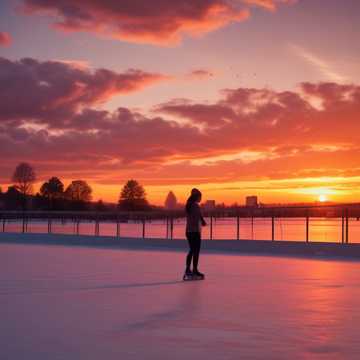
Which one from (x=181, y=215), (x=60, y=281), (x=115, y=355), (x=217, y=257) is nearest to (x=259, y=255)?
(x=217, y=257)

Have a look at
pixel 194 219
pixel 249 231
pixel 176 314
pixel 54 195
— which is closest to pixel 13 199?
pixel 54 195

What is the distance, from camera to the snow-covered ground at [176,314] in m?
4.73

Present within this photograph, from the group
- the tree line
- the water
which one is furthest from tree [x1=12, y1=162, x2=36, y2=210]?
the water

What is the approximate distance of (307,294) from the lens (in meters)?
8.22

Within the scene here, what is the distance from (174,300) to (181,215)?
15033mm

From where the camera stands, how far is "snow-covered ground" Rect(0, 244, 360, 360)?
4.73 m

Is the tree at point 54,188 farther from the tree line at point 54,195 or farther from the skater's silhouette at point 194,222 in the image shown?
the skater's silhouette at point 194,222

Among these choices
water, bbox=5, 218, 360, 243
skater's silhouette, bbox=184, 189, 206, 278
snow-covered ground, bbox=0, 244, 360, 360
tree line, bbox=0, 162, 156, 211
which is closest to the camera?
snow-covered ground, bbox=0, 244, 360, 360

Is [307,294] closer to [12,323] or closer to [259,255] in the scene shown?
[12,323]

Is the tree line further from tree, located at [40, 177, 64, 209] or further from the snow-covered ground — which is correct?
the snow-covered ground

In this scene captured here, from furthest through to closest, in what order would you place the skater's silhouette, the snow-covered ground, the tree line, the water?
the tree line < the water < the skater's silhouette < the snow-covered ground

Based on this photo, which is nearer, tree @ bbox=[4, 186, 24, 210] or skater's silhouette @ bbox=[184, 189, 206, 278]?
skater's silhouette @ bbox=[184, 189, 206, 278]

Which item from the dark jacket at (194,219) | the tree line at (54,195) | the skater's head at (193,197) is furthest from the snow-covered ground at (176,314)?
the tree line at (54,195)

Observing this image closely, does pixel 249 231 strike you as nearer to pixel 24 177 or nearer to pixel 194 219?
pixel 194 219
